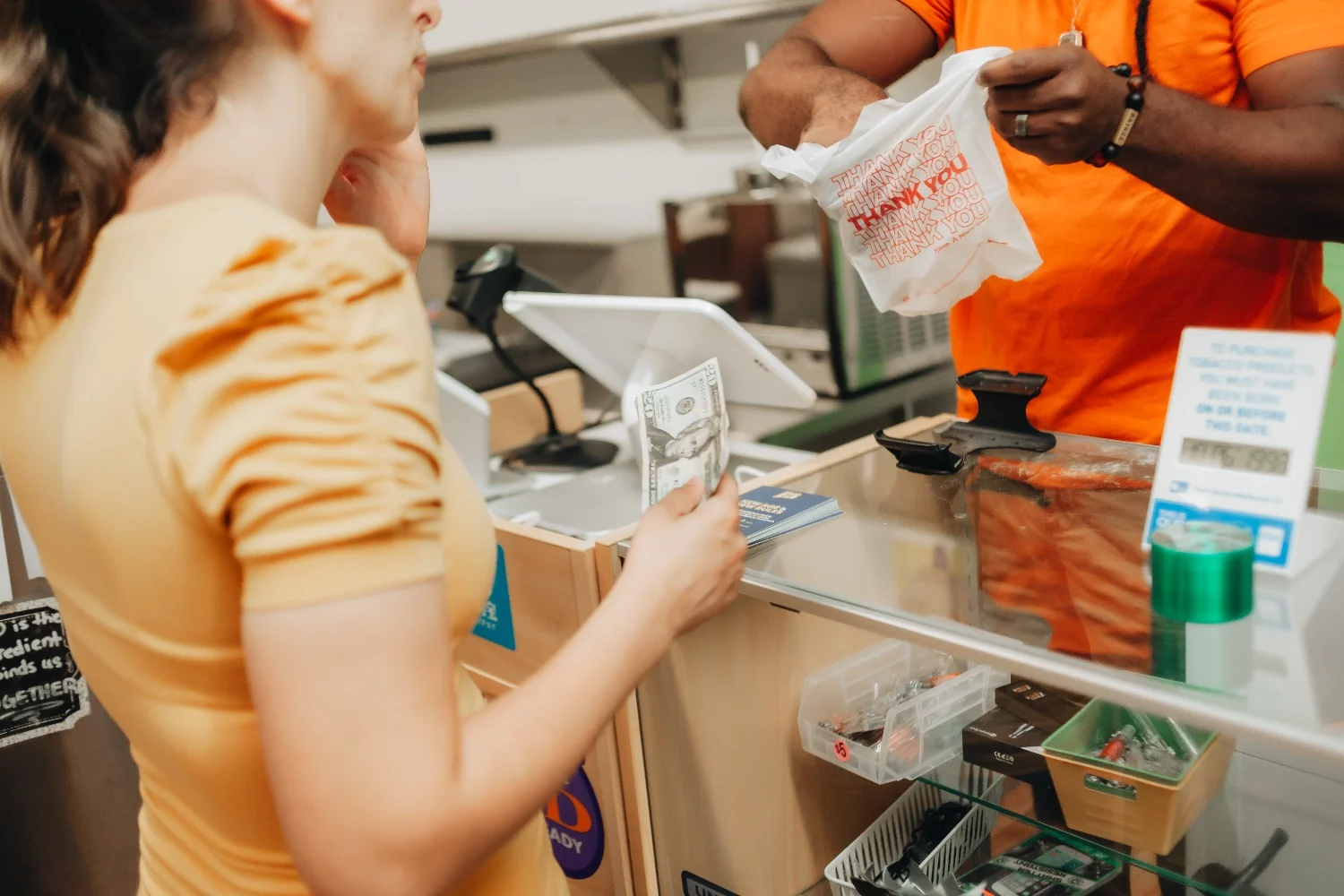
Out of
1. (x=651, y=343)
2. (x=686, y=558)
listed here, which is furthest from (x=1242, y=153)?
(x=651, y=343)

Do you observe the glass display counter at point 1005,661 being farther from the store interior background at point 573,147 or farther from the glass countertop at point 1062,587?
the store interior background at point 573,147

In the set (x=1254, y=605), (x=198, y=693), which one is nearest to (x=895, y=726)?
(x=1254, y=605)

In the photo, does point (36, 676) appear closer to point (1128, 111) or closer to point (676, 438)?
point (676, 438)

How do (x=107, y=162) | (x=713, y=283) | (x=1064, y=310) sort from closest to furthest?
1. (x=107, y=162)
2. (x=1064, y=310)
3. (x=713, y=283)

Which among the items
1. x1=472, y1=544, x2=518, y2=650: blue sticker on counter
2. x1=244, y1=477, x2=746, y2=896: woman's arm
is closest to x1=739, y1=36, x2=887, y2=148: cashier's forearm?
x1=472, y1=544, x2=518, y2=650: blue sticker on counter

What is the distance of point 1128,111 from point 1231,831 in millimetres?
664

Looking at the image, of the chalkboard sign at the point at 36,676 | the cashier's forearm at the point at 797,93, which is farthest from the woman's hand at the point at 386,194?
the chalkboard sign at the point at 36,676

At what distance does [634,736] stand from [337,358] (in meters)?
0.74

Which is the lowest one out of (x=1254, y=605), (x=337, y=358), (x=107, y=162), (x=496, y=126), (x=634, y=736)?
(x=634, y=736)

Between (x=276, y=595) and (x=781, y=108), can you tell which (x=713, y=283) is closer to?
(x=781, y=108)

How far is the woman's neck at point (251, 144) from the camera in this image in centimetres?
62

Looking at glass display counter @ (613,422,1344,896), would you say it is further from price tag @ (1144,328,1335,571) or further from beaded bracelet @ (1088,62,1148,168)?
beaded bracelet @ (1088,62,1148,168)

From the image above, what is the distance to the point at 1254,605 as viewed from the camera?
797 mm

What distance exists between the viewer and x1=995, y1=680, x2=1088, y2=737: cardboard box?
0.99 metres
